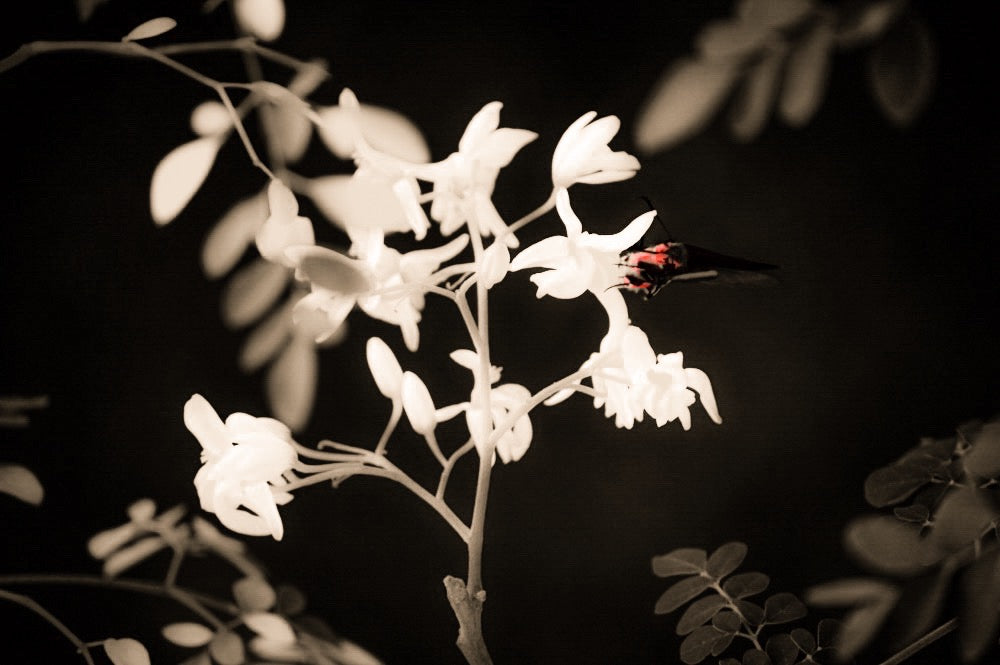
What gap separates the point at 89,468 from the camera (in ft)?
4.05

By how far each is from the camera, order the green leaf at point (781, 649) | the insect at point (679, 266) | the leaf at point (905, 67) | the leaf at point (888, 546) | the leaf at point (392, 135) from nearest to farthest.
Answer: the leaf at point (905, 67)
the leaf at point (888, 546)
the leaf at point (392, 135)
the insect at point (679, 266)
the green leaf at point (781, 649)

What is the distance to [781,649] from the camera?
0.87m

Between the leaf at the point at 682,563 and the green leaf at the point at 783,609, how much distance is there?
0.27ft

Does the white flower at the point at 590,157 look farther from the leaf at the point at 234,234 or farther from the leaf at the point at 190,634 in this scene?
the leaf at the point at 190,634

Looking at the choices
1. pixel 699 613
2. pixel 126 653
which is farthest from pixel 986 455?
pixel 126 653

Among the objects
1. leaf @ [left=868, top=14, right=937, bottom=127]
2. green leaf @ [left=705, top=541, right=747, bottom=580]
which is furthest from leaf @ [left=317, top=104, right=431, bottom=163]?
green leaf @ [left=705, top=541, right=747, bottom=580]

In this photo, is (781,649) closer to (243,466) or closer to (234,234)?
(243,466)

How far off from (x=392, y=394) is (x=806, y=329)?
26.1 inches

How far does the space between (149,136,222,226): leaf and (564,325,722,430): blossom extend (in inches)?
15.6

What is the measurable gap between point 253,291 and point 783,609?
658mm

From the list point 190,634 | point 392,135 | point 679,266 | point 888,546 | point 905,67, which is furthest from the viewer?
point 190,634

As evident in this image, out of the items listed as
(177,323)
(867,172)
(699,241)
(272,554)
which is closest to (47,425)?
(177,323)

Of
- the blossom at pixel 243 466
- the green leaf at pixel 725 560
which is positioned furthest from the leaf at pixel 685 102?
the green leaf at pixel 725 560

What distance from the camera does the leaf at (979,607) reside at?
1.54 feet
